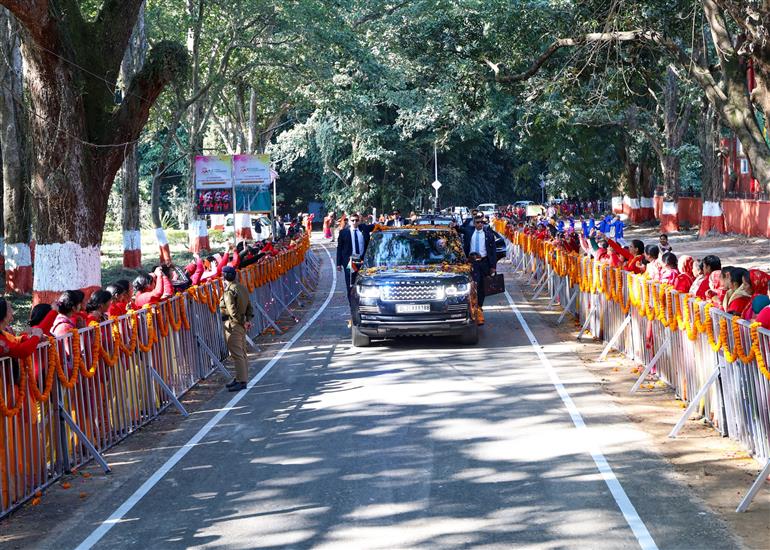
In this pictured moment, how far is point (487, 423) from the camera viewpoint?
37.3ft

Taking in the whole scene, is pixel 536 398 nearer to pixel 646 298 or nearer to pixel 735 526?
pixel 646 298

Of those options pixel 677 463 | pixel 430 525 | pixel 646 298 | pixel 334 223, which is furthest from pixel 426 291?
pixel 334 223

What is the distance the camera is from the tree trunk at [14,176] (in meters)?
25.0

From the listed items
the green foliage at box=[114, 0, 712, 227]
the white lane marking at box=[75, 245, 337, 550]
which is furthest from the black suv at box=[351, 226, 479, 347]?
the green foliage at box=[114, 0, 712, 227]

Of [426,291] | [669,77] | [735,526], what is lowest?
[735,526]

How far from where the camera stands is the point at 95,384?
1091cm

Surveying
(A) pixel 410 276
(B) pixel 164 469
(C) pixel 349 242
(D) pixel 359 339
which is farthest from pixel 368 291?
(B) pixel 164 469

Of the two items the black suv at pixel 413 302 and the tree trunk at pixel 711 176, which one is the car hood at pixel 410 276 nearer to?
the black suv at pixel 413 302

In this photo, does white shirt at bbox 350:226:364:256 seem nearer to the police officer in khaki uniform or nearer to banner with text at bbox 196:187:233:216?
A: banner with text at bbox 196:187:233:216

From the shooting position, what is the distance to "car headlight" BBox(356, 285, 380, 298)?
17.4 metres

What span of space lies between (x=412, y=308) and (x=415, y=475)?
26.4 ft

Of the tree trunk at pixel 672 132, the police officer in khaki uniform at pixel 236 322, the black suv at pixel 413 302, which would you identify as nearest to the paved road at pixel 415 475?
the police officer in khaki uniform at pixel 236 322

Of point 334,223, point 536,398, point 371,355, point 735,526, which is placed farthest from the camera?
point 334,223

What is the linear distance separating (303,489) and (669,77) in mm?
37110
